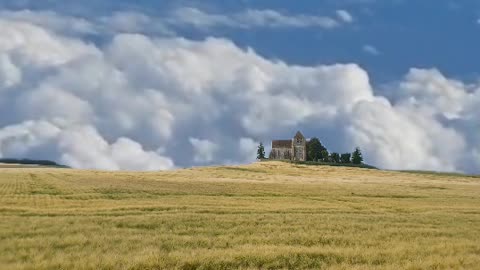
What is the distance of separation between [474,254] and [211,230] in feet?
36.0

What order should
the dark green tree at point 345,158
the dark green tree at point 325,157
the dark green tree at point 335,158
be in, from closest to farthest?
the dark green tree at point 335,158 < the dark green tree at point 345,158 < the dark green tree at point 325,157

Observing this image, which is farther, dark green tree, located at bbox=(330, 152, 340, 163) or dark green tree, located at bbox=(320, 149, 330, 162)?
dark green tree, located at bbox=(320, 149, 330, 162)

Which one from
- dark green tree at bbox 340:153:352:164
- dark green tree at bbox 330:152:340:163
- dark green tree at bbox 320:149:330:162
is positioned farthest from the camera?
dark green tree at bbox 320:149:330:162

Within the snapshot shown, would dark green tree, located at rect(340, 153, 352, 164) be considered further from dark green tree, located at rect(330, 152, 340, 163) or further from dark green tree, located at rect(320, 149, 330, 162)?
dark green tree, located at rect(320, 149, 330, 162)

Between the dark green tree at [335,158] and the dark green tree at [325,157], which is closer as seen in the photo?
the dark green tree at [335,158]

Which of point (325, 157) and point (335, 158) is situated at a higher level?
point (325, 157)

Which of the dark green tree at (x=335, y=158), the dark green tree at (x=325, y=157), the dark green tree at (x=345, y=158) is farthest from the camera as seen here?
the dark green tree at (x=325, y=157)

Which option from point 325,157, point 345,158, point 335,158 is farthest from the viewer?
point 325,157

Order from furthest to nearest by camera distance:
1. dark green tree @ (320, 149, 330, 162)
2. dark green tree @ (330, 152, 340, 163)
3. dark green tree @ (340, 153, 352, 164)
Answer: dark green tree @ (320, 149, 330, 162) → dark green tree @ (340, 153, 352, 164) → dark green tree @ (330, 152, 340, 163)

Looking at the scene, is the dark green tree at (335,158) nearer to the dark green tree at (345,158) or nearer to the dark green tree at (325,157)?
the dark green tree at (345,158)

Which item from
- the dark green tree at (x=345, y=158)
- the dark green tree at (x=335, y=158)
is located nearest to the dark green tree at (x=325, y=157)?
the dark green tree at (x=335, y=158)

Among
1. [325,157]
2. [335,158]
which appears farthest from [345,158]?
[325,157]

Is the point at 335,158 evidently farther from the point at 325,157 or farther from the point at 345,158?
the point at 345,158

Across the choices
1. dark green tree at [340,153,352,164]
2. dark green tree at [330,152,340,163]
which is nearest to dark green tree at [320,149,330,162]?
dark green tree at [330,152,340,163]
